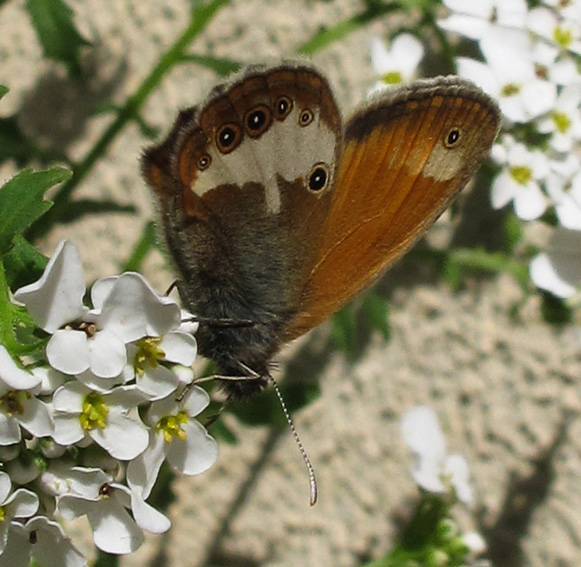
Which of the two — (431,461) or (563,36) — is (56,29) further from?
(431,461)

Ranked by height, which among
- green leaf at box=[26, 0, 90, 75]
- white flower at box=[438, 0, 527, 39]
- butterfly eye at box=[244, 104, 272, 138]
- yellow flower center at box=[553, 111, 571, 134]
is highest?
green leaf at box=[26, 0, 90, 75]

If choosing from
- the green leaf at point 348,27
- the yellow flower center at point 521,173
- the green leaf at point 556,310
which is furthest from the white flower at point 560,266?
the green leaf at point 348,27

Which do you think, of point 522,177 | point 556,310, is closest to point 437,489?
point 556,310

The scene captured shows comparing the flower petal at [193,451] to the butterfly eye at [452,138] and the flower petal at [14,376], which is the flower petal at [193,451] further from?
the butterfly eye at [452,138]

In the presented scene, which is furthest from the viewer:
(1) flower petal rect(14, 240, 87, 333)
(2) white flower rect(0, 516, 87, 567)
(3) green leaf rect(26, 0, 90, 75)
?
(3) green leaf rect(26, 0, 90, 75)

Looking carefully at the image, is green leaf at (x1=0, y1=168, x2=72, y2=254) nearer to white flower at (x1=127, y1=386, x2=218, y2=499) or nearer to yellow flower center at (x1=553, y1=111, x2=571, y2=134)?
white flower at (x1=127, y1=386, x2=218, y2=499)

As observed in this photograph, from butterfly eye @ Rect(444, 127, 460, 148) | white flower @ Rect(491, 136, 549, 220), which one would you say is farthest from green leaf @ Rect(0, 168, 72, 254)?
white flower @ Rect(491, 136, 549, 220)
